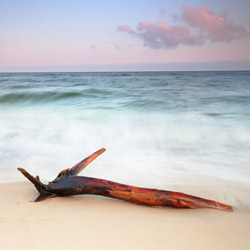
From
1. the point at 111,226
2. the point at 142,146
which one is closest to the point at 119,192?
the point at 111,226

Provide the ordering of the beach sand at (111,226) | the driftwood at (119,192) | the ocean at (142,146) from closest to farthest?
the beach sand at (111,226)
the driftwood at (119,192)
the ocean at (142,146)

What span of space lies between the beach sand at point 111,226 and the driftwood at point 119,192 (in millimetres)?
57

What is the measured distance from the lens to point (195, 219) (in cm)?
195

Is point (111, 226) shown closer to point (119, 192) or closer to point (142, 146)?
point (119, 192)

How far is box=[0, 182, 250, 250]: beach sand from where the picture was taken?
1642 mm

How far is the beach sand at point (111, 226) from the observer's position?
1.64 meters

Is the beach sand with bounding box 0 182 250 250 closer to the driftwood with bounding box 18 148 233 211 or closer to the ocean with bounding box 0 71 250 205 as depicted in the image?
the driftwood with bounding box 18 148 233 211

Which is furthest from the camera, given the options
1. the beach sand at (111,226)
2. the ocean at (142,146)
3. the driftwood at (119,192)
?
the ocean at (142,146)

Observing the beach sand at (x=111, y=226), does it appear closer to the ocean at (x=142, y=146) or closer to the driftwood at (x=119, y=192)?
the driftwood at (x=119, y=192)

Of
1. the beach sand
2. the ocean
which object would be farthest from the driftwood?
the ocean

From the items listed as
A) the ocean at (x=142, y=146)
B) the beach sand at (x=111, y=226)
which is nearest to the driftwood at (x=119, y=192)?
the beach sand at (x=111, y=226)

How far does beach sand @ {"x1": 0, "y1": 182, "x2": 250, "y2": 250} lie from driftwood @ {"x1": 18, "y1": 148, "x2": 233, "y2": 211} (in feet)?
0.19

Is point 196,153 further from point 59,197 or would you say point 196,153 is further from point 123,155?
point 59,197

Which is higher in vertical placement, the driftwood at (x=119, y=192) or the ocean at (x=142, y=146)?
the driftwood at (x=119, y=192)
